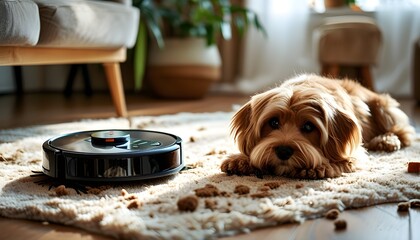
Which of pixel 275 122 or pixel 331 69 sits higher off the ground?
pixel 275 122

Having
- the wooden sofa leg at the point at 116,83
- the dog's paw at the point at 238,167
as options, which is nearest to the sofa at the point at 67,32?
the wooden sofa leg at the point at 116,83

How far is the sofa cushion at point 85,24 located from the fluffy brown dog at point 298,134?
989 mm

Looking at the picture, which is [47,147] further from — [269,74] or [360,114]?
[269,74]

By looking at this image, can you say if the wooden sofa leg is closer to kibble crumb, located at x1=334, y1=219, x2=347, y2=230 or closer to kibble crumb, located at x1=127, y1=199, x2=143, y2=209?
kibble crumb, located at x1=127, y1=199, x2=143, y2=209

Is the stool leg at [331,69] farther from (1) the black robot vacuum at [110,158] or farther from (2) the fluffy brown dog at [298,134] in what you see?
(1) the black robot vacuum at [110,158]

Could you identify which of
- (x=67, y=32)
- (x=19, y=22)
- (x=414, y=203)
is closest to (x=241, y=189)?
(x=414, y=203)

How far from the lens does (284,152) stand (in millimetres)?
1539

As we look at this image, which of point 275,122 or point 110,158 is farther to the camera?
point 275,122

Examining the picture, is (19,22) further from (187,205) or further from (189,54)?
(189,54)

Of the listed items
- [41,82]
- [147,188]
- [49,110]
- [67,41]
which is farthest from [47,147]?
[41,82]

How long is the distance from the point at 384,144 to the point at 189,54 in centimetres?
225

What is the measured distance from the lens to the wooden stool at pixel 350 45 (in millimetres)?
4027

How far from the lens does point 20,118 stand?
2928 mm

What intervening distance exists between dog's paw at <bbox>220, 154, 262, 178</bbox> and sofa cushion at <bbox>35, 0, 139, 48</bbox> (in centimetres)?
108
